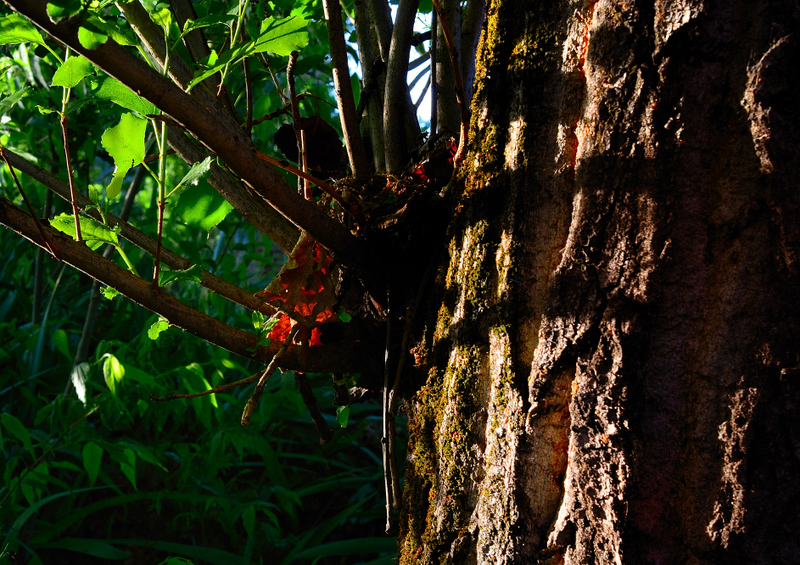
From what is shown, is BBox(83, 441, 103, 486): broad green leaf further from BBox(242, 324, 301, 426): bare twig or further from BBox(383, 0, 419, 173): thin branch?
BBox(383, 0, 419, 173): thin branch

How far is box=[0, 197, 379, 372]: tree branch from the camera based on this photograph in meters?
0.62

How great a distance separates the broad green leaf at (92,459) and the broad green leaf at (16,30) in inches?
54.3

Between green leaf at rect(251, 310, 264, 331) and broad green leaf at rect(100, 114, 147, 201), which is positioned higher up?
broad green leaf at rect(100, 114, 147, 201)

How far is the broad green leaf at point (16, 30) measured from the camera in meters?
0.52

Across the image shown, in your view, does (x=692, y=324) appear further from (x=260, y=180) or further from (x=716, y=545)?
(x=260, y=180)

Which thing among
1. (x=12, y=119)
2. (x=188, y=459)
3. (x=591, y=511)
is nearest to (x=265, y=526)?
(x=188, y=459)

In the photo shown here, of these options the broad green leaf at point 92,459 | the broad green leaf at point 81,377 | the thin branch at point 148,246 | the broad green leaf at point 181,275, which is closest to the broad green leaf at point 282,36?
the broad green leaf at point 181,275

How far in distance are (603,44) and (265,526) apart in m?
1.98

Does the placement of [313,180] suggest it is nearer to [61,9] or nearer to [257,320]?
[257,320]

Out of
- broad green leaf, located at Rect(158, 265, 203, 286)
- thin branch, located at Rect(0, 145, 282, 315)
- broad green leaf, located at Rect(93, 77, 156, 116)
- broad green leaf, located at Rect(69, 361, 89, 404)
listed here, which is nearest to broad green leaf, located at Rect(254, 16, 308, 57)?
broad green leaf, located at Rect(93, 77, 156, 116)

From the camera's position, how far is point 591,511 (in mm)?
545

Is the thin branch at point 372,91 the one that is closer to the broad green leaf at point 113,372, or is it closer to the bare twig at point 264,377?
the bare twig at point 264,377

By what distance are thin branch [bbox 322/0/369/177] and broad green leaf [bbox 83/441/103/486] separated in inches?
48.7

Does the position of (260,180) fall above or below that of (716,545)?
above
